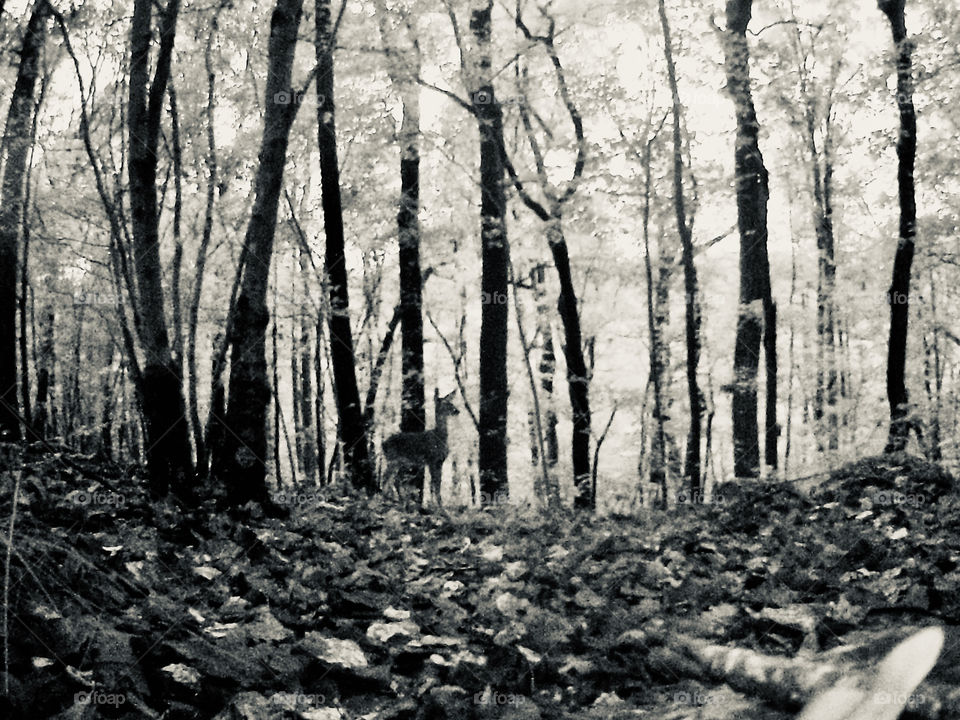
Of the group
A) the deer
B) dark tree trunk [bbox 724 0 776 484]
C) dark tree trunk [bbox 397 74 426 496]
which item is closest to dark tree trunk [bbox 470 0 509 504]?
dark tree trunk [bbox 397 74 426 496]

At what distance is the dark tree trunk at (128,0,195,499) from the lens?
7.00 metres

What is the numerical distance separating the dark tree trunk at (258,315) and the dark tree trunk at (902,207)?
8.99 metres

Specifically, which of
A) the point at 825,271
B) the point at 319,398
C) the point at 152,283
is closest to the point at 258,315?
the point at 152,283

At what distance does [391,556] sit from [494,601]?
1.35 metres

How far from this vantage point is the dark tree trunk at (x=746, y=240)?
38.7 ft

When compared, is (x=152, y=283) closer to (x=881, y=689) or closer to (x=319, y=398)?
(x=881, y=689)

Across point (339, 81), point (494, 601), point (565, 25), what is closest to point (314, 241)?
point (339, 81)

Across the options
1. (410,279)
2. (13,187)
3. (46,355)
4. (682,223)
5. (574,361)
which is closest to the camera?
(13,187)

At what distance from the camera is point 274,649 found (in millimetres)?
3520

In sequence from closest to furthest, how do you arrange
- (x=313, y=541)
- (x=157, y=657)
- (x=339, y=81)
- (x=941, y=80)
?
(x=157, y=657) < (x=313, y=541) < (x=941, y=80) < (x=339, y=81)

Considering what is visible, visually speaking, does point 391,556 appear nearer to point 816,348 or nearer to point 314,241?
point 314,241

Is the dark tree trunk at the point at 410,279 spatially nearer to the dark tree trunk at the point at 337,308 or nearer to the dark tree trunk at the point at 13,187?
the dark tree trunk at the point at 337,308

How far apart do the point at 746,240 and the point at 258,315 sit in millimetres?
8644

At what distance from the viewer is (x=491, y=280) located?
39.9 ft
